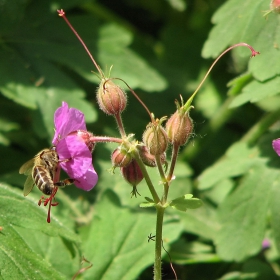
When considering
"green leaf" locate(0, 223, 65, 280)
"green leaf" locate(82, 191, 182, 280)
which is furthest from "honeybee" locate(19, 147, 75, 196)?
"green leaf" locate(82, 191, 182, 280)

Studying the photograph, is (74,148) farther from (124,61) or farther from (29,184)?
(124,61)

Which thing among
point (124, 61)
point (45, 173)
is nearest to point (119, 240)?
point (45, 173)

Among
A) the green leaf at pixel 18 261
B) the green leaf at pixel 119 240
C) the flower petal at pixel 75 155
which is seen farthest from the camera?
the green leaf at pixel 119 240

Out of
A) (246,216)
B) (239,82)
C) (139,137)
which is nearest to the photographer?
(239,82)

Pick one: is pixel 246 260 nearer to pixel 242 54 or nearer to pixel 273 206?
pixel 273 206

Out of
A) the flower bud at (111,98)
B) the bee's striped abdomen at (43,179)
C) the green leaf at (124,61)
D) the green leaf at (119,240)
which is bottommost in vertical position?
the green leaf at (119,240)

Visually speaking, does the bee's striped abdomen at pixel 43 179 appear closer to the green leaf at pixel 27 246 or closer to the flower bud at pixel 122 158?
the green leaf at pixel 27 246

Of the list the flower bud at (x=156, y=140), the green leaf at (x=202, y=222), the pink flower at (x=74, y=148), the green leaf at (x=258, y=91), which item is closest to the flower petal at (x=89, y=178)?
the pink flower at (x=74, y=148)

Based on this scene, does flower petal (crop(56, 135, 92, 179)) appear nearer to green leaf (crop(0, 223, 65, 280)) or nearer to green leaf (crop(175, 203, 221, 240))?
green leaf (crop(0, 223, 65, 280))
